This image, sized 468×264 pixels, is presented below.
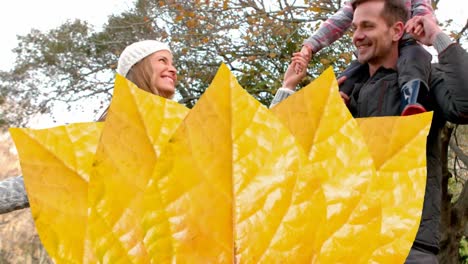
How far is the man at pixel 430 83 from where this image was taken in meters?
1.20

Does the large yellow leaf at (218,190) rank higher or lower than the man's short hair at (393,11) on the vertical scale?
lower

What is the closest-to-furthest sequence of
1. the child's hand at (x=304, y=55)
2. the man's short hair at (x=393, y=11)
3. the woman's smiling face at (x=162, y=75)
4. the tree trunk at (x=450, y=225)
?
the man's short hair at (x=393, y=11) → the child's hand at (x=304, y=55) → the woman's smiling face at (x=162, y=75) → the tree trunk at (x=450, y=225)

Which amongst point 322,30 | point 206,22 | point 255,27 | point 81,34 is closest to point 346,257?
point 322,30

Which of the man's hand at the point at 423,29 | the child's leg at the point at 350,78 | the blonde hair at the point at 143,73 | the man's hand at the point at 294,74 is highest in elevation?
the blonde hair at the point at 143,73

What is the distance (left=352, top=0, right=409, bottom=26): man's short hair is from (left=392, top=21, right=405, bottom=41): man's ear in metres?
0.01

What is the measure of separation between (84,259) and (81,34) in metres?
11.4

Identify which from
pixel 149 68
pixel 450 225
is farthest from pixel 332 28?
pixel 450 225

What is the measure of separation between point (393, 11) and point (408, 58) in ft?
0.46

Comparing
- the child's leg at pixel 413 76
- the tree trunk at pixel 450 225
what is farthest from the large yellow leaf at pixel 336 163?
the tree trunk at pixel 450 225

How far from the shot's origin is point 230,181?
8.2 inches

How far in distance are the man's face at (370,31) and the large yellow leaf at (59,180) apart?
109 cm

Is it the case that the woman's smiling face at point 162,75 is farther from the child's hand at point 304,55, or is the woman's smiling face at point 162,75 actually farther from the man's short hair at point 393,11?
the man's short hair at point 393,11

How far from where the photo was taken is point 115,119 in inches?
9.0

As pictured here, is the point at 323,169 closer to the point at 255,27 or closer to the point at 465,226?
the point at 465,226
